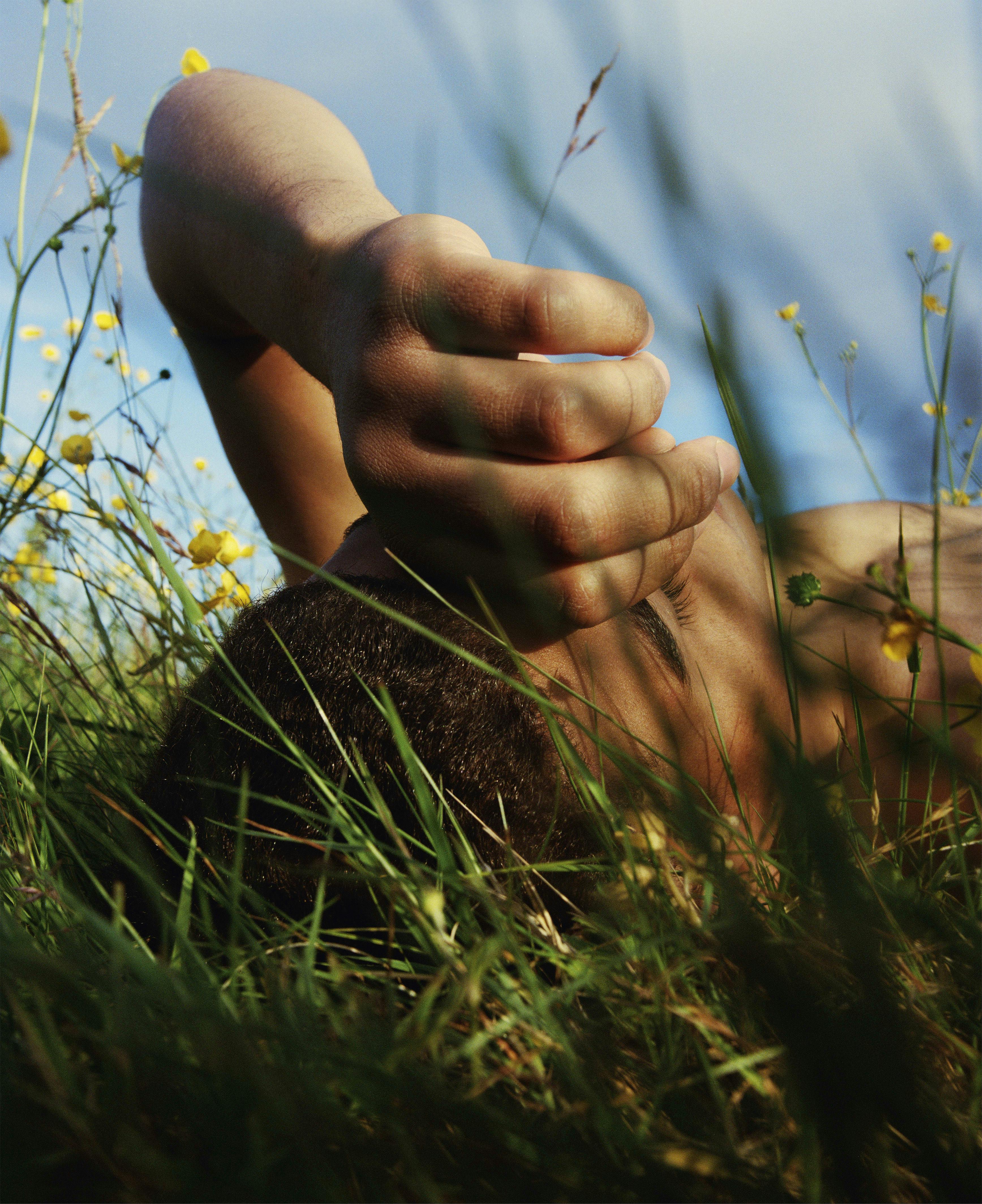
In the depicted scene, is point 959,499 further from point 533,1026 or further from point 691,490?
point 533,1026

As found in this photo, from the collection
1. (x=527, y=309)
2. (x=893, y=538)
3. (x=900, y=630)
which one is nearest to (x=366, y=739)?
(x=527, y=309)

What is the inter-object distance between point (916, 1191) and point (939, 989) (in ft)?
0.49

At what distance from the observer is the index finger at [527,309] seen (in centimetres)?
77

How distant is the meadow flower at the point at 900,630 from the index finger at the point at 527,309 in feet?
1.20

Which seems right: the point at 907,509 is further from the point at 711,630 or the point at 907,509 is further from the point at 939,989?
the point at 939,989

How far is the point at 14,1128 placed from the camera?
426 millimetres

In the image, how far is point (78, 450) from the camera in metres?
1.44

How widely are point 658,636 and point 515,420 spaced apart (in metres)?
0.44

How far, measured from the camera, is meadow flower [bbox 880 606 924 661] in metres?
0.53

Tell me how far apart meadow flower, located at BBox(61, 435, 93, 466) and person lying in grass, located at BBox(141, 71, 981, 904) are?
1.19 feet

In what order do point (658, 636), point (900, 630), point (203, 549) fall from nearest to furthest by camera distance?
point (900, 630) → point (658, 636) → point (203, 549)

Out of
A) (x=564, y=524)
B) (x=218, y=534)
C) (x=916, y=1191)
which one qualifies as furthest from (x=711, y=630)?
(x=218, y=534)

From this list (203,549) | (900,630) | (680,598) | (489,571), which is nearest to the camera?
(900,630)

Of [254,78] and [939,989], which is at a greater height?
[254,78]
